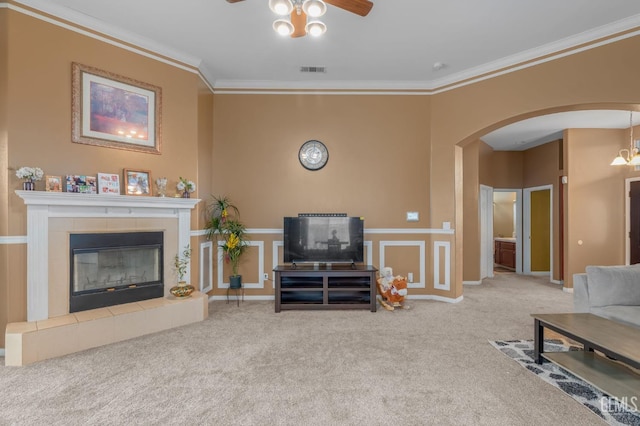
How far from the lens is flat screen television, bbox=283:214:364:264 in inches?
173

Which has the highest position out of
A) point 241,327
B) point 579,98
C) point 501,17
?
point 501,17

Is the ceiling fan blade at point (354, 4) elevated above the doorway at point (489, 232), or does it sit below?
above

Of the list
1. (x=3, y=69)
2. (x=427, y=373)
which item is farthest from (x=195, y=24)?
(x=427, y=373)

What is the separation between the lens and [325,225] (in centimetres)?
441

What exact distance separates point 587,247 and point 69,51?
26.6ft

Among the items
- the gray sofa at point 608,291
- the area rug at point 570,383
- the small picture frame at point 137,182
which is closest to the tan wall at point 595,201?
the gray sofa at point 608,291

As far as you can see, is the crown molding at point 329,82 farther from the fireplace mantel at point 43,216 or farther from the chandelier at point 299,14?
the chandelier at point 299,14

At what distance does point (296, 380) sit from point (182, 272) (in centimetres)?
218

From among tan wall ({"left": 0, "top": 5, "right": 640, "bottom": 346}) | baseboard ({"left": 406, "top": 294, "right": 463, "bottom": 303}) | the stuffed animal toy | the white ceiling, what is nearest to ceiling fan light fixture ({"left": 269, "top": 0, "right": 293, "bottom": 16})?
the white ceiling

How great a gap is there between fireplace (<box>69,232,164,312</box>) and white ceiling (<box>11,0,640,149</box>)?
227 cm

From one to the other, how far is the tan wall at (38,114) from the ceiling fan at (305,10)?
1967mm

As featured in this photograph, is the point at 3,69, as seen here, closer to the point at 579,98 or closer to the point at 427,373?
the point at 427,373

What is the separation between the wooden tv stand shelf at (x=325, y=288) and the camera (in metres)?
4.15

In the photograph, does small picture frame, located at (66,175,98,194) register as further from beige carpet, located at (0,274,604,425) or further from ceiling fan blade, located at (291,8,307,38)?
ceiling fan blade, located at (291,8,307,38)
